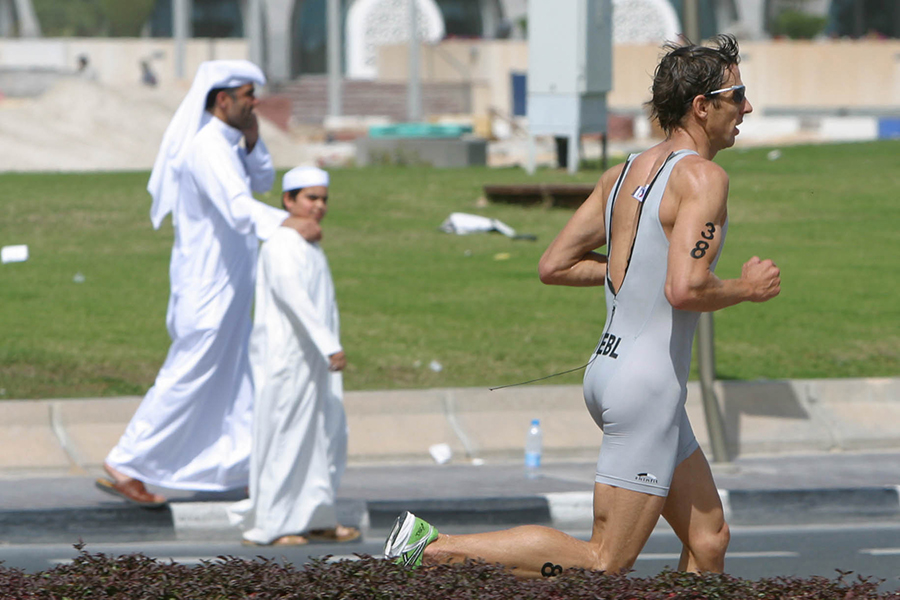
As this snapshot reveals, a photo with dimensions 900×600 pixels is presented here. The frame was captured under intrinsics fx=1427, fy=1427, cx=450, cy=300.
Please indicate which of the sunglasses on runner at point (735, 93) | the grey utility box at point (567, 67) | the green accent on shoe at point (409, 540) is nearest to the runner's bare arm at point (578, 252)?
the sunglasses on runner at point (735, 93)

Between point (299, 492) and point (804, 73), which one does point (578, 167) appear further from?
point (804, 73)

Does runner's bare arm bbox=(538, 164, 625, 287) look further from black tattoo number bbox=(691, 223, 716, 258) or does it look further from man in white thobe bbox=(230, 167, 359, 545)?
man in white thobe bbox=(230, 167, 359, 545)

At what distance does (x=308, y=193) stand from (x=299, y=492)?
1.40m

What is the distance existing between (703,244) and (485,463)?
482 cm

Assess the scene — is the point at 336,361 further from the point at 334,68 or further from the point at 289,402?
the point at 334,68

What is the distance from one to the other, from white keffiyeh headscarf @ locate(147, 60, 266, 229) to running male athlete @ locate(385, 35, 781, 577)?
3.58 metres

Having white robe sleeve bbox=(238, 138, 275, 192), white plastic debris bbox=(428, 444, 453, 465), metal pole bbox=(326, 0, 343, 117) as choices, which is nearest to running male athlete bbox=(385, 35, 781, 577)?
white robe sleeve bbox=(238, 138, 275, 192)

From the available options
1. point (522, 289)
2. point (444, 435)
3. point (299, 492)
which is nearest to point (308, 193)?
point (299, 492)

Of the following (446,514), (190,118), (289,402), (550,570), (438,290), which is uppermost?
(190,118)

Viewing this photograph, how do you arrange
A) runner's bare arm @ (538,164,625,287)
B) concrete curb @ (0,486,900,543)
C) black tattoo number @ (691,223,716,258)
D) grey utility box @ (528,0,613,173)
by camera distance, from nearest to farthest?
1. black tattoo number @ (691,223,716,258)
2. runner's bare arm @ (538,164,625,287)
3. concrete curb @ (0,486,900,543)
4. grey utility box @ (528,0,613,173)

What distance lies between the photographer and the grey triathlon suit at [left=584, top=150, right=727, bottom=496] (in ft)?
13.3

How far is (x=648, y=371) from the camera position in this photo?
4.05 meters

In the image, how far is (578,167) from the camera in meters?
20.1

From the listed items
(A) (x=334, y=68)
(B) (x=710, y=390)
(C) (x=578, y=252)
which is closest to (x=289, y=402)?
(C) (x=578, y=252)
